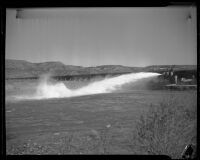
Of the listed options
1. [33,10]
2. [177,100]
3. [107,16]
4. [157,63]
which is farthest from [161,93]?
[33,10]

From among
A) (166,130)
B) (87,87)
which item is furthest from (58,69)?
(166,130)

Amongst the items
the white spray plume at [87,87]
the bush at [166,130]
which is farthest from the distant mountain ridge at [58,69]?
the bush at [166,130]

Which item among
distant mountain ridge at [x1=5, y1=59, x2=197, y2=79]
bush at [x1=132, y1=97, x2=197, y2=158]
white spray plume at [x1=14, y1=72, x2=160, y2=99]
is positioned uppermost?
distant mountain ridge at [x1=5, y1=59, x2=197, y2=79]

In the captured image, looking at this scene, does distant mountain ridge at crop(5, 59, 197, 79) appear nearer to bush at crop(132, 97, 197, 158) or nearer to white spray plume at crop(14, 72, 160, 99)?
white spray plume at crop(14, 72, 160, 99)

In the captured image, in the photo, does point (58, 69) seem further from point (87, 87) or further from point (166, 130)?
point (166, 130)

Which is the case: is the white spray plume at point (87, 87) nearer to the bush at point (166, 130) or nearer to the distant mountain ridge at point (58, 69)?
the distant mountain ridge at point (58, 69)

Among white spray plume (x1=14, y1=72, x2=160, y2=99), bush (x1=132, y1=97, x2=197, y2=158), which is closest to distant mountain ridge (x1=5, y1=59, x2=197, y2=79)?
white spray plume (x1=14, y1=72, x2=160, y2=99)

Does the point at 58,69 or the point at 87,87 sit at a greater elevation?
the point at 58,69
